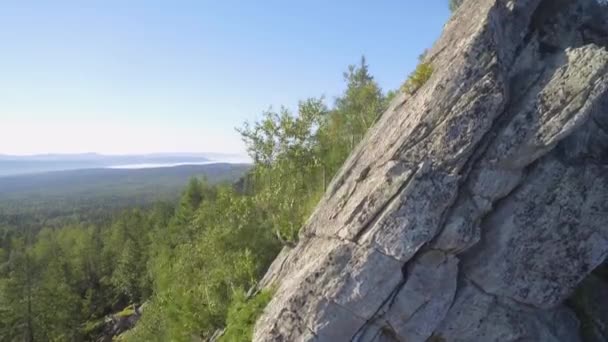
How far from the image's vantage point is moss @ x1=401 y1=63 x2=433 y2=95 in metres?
18.5

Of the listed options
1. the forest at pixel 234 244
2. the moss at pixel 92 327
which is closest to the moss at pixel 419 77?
the forest at pixel 234 244

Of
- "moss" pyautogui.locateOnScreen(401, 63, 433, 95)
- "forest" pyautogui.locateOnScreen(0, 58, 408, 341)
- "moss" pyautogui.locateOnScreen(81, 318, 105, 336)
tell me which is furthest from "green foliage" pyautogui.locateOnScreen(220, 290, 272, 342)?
"moss" pyautogui.locateOnScreen(81, 318, 105, 336)

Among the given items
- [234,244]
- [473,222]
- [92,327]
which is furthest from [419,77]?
[92,327]

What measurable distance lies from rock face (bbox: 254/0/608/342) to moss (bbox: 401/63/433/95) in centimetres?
175

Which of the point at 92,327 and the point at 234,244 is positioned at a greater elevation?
the point at 234,244

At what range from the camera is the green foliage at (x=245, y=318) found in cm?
1861

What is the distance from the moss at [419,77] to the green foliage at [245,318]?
12.3m

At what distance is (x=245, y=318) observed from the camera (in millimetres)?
19016

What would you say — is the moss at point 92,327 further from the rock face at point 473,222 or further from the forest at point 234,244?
the rock face at point 473,222

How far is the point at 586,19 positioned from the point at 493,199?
1073 centimetres

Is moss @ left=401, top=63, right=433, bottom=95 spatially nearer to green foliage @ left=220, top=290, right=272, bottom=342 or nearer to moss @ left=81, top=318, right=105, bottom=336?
green foliage @ left=220, top=290, right=272, bottom=342

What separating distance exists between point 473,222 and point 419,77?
729 cm

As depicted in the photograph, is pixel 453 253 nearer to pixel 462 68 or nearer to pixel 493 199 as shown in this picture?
pixel 493 199

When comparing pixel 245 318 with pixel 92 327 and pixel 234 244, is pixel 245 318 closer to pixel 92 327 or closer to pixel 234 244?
pixel 234 244
